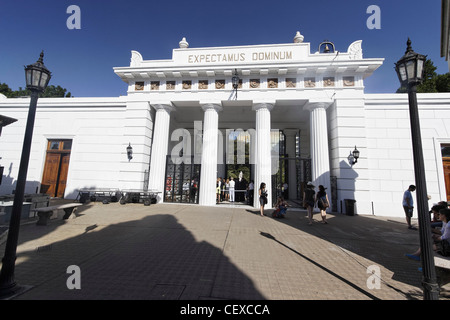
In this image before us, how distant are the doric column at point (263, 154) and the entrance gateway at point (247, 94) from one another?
6 centimetres

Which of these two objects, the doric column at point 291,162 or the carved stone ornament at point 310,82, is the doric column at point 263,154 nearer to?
the carved stone ornament at point 310,82

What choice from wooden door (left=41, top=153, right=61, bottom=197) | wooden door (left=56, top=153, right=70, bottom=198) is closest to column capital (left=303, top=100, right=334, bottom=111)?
wooden door (left=56, top=153, right=70, bottom=198)

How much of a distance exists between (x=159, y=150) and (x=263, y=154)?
6956 millimetres

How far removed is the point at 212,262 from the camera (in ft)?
12.6

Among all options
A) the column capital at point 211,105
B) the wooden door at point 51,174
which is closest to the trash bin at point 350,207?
the column capital at point 211,105

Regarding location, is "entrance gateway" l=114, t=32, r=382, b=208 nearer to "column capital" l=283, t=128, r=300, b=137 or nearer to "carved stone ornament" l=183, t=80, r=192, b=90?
"carved stone ornament" l=183, t=80, r=192, b=90

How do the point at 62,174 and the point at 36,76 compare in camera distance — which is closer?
the point at 36,76

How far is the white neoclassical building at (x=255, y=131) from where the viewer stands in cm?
1102

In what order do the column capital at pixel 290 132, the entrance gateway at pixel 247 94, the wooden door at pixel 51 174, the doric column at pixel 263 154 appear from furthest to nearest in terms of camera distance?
the column capital at pixel 290 132 < the wooden door at pixel 51 174 < the entrance gateway at pixel 247 94 < the doric column at pixel 263 154

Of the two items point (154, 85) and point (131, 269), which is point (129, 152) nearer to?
point (154, 85)

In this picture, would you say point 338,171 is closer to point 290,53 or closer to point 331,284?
point 290,53

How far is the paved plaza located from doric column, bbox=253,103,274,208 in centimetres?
461

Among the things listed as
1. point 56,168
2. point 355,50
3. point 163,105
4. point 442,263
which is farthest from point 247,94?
point 56,168
